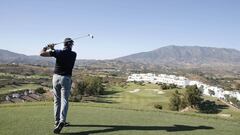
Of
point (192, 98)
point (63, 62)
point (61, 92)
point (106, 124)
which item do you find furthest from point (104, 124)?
point (192, 98)

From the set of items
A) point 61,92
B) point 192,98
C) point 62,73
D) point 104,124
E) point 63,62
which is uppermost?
point 63,62

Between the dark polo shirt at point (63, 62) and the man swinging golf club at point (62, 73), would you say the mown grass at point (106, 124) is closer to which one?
the man swinging golf club at point (62, 73)

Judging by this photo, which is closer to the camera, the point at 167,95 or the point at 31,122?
the point at 31,122

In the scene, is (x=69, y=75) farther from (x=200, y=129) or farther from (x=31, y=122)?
(x=200, y=129)

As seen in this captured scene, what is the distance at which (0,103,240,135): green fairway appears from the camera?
8509 mm

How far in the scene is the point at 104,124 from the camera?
9.70 meters

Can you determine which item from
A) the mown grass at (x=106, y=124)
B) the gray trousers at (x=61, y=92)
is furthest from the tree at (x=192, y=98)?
the gray trousers at (x=61, y=92)

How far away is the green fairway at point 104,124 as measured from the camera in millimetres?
8509

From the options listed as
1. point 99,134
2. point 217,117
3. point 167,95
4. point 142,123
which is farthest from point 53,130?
point 167,95

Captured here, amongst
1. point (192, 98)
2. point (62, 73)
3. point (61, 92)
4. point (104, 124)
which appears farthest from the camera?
point (192, 98)

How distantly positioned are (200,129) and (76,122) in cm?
351

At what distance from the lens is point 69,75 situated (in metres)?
9.28

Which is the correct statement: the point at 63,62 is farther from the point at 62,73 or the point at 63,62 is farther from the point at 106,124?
the point at 106,124

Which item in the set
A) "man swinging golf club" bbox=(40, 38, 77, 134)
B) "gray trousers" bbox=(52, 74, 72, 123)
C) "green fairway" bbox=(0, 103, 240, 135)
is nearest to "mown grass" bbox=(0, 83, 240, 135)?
"green fairway" bbox=(0, 103, 240, 135)
